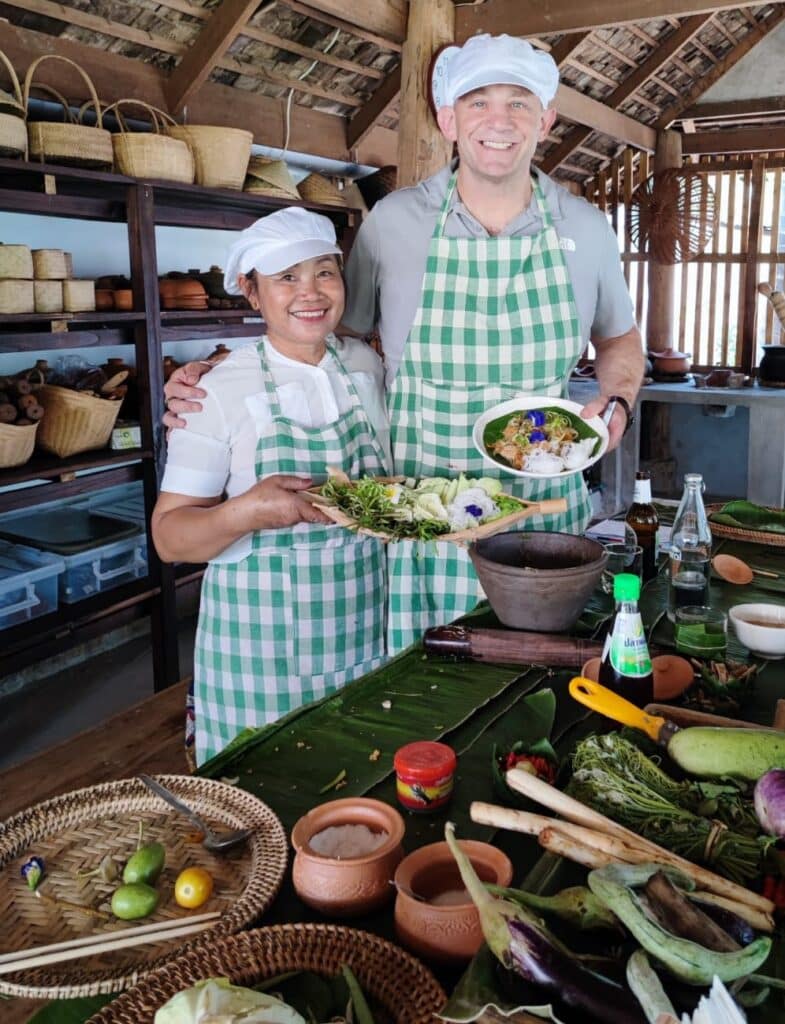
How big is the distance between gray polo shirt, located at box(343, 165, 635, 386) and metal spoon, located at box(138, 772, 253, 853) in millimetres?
1652

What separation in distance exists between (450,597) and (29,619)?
2316 mm

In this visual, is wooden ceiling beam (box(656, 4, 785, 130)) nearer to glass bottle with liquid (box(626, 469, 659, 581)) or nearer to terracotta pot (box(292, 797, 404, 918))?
glass bottle with liquid (box(626, 469, 659, 581))

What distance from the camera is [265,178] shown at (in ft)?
16.7

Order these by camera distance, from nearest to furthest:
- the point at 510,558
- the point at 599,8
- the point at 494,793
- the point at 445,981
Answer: the point at 445,981 → the point at 494,793 → the point at 510,558 → the point at 599,8

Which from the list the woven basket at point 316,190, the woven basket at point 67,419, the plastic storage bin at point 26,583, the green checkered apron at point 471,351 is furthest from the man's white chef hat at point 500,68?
the woven basket at point 316,190

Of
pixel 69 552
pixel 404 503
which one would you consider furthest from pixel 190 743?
pixel 69 552

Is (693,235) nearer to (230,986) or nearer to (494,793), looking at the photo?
(494,793)

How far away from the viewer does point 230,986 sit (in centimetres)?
95

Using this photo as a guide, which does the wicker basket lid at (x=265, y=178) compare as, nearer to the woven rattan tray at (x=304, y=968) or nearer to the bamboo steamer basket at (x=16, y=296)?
the bamboo steamer basket at (x=16, y=296)

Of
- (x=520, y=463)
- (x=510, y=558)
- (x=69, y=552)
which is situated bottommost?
(x=69, y=552)

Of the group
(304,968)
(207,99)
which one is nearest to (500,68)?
(304,968)

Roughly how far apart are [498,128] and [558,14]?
122 inches

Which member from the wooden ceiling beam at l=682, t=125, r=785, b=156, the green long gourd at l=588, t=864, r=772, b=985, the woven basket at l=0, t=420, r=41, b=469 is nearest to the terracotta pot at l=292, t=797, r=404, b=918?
the green long gourd at l=588, t=864, r=772, b=985

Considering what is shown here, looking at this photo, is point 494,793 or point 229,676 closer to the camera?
point 494,793
